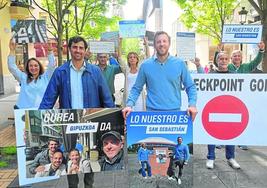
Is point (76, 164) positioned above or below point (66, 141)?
below

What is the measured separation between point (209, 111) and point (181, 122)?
5.09 feet

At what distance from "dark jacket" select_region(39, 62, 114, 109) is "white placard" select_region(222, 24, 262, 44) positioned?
3.34m

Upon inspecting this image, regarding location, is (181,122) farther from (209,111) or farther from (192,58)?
(192,58)

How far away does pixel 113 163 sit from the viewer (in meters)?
3.79

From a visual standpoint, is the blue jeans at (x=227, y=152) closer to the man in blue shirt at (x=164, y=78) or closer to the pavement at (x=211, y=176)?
the pavement at (x=211, y=176)

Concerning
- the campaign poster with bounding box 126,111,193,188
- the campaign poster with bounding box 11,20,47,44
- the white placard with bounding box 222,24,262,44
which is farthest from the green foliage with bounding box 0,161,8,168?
the white placard with bounding box 222,24,262,44

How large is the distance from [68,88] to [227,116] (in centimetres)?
242

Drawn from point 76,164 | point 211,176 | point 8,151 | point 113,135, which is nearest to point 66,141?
point 76,164

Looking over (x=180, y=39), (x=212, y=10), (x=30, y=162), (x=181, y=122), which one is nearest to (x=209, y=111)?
(x=181, y=122)

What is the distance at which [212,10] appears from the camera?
24.2m

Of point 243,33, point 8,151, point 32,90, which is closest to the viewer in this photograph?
point 32,90

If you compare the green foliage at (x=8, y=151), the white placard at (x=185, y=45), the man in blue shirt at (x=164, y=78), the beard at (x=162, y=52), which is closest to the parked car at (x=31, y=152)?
the man in blue shirt at (x=164, y=78)

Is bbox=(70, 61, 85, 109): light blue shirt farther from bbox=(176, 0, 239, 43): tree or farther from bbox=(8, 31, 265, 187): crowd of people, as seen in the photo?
bbox=(176, 0, 239, 43): tree

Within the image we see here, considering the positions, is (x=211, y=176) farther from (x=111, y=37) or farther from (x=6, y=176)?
(x=111, y=37)
